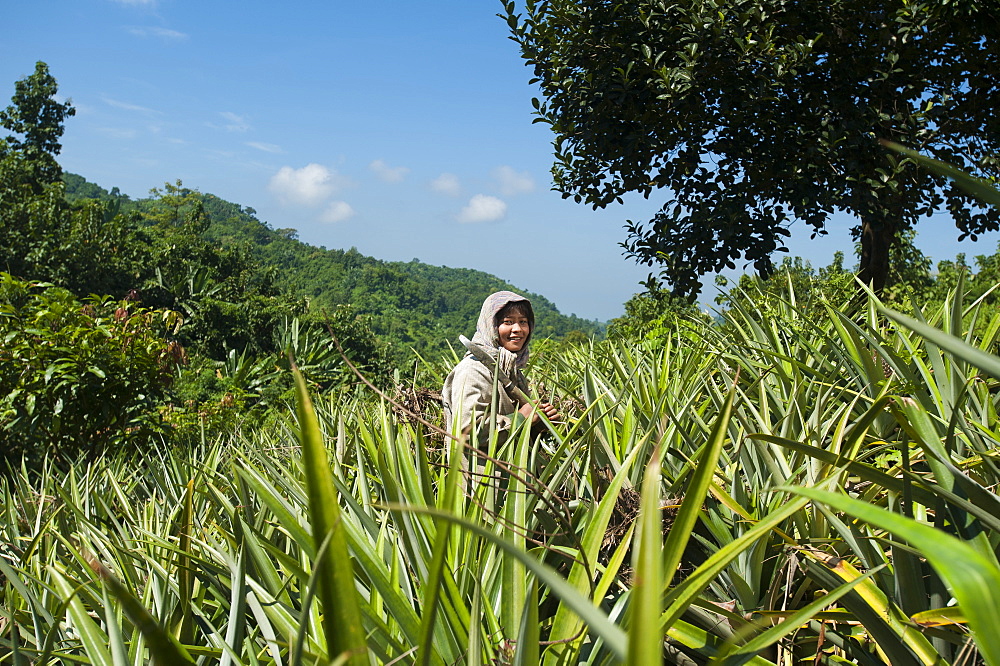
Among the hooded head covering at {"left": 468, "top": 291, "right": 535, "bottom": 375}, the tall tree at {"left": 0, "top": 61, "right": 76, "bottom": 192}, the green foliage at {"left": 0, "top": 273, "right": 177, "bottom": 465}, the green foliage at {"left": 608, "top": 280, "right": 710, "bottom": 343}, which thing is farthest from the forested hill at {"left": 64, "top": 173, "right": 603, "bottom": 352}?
the hooded head covering at {"left": 468, "top": 291, "right": 535, "bottom": 375}

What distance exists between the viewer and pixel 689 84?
4137mm

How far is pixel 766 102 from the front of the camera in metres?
4.39

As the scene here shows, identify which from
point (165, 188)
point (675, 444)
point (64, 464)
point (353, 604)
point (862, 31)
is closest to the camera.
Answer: point (353, 604)

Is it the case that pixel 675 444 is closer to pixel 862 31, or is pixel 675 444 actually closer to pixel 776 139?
pixel 776 139

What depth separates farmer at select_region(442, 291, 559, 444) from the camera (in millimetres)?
2494

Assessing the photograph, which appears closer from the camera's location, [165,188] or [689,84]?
[689,84]

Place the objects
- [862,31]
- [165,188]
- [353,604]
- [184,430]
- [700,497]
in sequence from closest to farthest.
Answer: [353,604]
[700,497]
[862,31]
[184,430]
[165,188]

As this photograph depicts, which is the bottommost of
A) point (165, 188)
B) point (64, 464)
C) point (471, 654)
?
point (64, 464)

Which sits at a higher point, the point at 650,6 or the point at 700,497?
the point at 650,6

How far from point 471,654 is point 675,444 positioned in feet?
3.79

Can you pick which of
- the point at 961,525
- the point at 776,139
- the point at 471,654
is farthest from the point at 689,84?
the point at 471,654

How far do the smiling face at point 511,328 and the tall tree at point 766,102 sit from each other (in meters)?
2.06

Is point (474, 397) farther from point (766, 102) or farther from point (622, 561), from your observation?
point (766, 102)

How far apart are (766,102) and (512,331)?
271 centimetres
